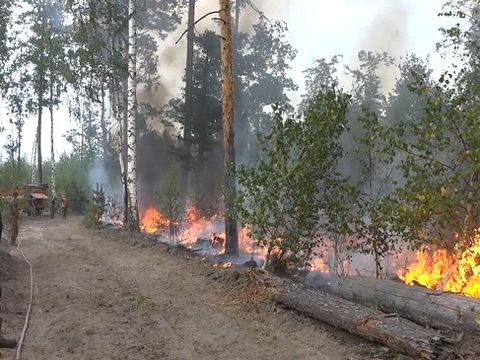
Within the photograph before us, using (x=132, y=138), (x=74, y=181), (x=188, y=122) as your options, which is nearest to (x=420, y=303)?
(x=132, y=138)

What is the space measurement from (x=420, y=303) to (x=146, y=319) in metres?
4.20

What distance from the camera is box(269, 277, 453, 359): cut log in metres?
5.30

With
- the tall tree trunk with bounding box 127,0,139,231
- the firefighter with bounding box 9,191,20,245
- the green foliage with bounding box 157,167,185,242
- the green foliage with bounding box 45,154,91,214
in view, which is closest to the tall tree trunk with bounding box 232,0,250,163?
the green foliage with bounding box 45,154,91,214

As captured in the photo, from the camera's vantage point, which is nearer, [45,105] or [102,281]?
[102,281]

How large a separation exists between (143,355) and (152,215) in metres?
19.3

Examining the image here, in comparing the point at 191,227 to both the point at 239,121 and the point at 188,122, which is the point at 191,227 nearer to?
the point at 188,122

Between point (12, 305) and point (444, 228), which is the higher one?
point (444, 228)

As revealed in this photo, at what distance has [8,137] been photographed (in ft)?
145

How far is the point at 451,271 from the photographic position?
29.3ft

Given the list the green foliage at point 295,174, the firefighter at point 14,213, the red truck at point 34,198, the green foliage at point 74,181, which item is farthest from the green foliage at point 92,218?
the green foliage at point 295,174

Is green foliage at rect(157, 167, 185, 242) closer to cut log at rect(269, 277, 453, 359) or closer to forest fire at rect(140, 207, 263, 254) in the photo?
forest fire at rect(140, 207, 263, 254)

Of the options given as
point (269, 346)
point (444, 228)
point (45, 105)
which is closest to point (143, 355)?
point (269, 346)

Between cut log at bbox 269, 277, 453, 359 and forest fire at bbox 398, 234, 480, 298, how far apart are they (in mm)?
2039

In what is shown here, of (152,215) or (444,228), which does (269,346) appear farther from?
(152,215)
